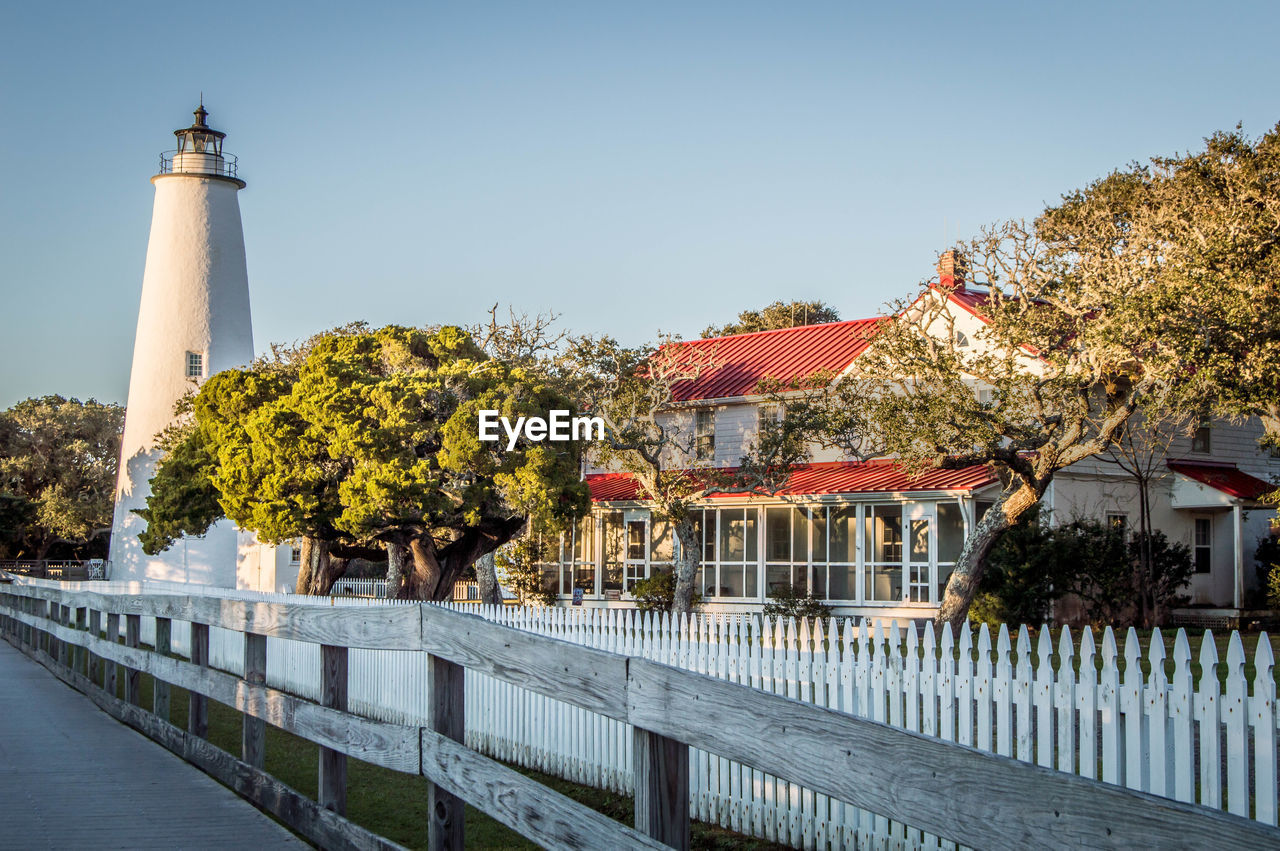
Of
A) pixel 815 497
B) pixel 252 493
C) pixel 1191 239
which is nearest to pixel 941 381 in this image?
pixel 1191 239

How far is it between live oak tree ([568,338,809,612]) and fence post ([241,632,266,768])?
19.5 m

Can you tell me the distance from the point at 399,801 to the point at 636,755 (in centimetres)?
607

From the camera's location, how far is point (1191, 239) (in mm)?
20375

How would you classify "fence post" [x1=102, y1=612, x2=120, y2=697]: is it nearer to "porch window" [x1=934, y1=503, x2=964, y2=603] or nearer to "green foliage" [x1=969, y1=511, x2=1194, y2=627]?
"green foliage" [x1=969, y1=511, x2=1194, y2=627]

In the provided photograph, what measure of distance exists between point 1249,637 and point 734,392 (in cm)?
1316

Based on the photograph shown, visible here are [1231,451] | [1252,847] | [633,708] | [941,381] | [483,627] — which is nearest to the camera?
[1252,847]

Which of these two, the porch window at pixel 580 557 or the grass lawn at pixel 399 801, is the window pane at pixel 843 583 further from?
the grass lawn at pixel 399 801

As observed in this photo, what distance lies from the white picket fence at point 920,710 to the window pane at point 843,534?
16043 millimetres

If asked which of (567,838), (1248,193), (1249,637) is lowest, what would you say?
(1249,637)

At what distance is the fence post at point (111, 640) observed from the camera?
1045 cm

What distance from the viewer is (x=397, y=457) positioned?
75.3 feet

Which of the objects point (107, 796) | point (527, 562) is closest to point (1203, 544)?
point (527, 562)

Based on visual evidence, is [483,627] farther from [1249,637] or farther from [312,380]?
[1249,637]

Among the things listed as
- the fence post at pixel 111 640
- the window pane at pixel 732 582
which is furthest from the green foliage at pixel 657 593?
the fence post at pixel 111 640
